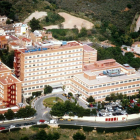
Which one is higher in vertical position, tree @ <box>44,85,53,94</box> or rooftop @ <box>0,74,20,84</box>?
rooftop @ <box>0,74,20,84</box>

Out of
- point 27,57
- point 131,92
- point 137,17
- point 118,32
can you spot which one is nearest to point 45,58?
point 27,57

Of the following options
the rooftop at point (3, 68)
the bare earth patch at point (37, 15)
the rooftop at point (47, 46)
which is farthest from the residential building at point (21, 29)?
the rooftop at point (3, 68)

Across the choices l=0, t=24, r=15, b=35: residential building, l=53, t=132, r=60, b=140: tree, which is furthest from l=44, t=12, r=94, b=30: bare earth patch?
l=53, t=132, r=60, b=140: tree

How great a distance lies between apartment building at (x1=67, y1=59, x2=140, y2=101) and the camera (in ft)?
269

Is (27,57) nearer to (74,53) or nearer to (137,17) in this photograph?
(74,53)

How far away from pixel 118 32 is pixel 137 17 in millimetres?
7476

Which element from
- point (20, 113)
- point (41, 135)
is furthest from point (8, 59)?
point (41, 135)

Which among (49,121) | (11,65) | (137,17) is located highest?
(137,17)

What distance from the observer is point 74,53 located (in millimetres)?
85750

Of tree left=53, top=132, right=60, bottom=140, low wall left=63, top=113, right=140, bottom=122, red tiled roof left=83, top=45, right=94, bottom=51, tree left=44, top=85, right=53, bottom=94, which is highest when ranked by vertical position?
red tiled roof left=83, top=45, right=94, bottom=51

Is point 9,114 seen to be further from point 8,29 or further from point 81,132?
point 8,29

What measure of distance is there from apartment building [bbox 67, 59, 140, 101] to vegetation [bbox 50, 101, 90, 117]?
15.8 feet

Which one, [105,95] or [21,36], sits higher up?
[21,36]

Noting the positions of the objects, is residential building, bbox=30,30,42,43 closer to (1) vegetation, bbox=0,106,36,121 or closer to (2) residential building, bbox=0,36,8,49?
(2) residential building, bbox=0,36,8,49
